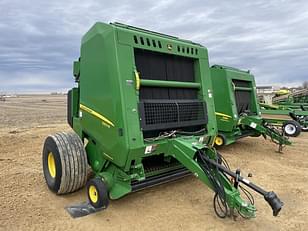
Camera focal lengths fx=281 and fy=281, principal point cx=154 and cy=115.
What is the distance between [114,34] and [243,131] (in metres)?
5.27

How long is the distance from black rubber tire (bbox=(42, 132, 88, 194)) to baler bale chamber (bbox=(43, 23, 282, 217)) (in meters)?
0.01

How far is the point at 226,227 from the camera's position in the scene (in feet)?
10.2

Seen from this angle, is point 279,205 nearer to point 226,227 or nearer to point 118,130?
point 226,227

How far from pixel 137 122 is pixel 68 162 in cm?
116

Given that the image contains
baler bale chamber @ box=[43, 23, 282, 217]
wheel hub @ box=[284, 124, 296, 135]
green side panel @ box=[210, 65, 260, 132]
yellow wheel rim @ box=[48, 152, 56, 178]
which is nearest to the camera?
baler bale chamber @ box=[43, 23, 282, 217]

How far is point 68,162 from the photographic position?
3.78m

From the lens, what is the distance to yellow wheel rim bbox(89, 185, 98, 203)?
344 cm

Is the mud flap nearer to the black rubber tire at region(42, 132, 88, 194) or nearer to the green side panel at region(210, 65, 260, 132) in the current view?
the black rubber tire at region(42, 132, 88, 194)

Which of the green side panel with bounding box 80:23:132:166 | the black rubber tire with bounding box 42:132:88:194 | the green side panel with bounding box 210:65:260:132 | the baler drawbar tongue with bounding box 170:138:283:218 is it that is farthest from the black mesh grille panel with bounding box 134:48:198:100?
the green side panel with bounding box 210:65:260:132

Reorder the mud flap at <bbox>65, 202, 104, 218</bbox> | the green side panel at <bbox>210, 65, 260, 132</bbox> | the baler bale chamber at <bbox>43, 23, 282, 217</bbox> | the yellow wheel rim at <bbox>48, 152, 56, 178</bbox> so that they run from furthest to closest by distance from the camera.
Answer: the green side panel at <bbox>210, 65, 260, 132</bbox>
the yellow wheel rim at <bbox>48, 152, 56, 178</bbox>
the mud flap at <bbox>65, 202, 104, 218</bbox>
the baler bale chamber at <bbox>43, 23, 282, 217</bbox>

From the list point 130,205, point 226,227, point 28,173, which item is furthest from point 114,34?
point 28,173

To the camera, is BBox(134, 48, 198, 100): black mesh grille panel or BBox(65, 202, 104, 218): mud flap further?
BBox(134, 48, 198, 100): black mesh grille panel

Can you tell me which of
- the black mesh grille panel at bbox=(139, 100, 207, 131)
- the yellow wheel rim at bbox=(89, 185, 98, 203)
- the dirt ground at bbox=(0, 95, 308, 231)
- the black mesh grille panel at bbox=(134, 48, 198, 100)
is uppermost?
the black mesh grille panel at bbox=(134, 48, 198, 100)

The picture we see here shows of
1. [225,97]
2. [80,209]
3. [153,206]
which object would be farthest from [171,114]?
[225,97]
